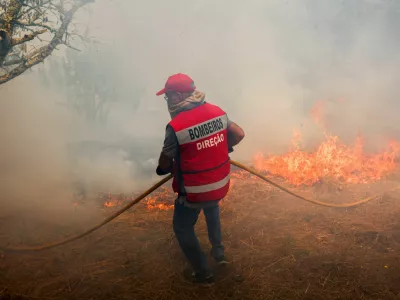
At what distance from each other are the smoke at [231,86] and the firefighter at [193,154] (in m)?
3.76

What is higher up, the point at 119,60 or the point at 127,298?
the point at 119,60

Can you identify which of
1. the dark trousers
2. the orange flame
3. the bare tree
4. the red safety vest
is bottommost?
the orange flame

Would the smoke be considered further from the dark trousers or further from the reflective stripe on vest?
the reflective stripe on vest

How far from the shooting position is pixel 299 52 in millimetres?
12977

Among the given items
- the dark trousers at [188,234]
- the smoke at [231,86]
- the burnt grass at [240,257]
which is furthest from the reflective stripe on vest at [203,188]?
the smoke at [231,86]

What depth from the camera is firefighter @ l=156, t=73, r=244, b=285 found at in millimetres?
3012

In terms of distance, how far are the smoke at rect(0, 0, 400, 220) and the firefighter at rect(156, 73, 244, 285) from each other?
12.3 ft

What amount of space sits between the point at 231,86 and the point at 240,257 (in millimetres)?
11847

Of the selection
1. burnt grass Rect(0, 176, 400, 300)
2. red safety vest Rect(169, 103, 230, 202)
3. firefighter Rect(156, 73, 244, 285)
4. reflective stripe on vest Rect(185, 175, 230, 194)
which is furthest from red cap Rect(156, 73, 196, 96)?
burnt grass Rect(0, 176, 400, 300)

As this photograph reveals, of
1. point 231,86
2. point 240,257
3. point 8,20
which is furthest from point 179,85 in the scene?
point 231,86

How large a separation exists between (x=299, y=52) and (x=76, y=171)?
989 centimetres

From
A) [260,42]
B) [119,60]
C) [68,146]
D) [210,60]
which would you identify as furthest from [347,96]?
[119,60]

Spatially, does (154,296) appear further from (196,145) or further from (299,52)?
(299,52)

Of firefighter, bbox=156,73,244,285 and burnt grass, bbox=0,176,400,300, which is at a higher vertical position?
firefighter, bbox=156,73,244,285
